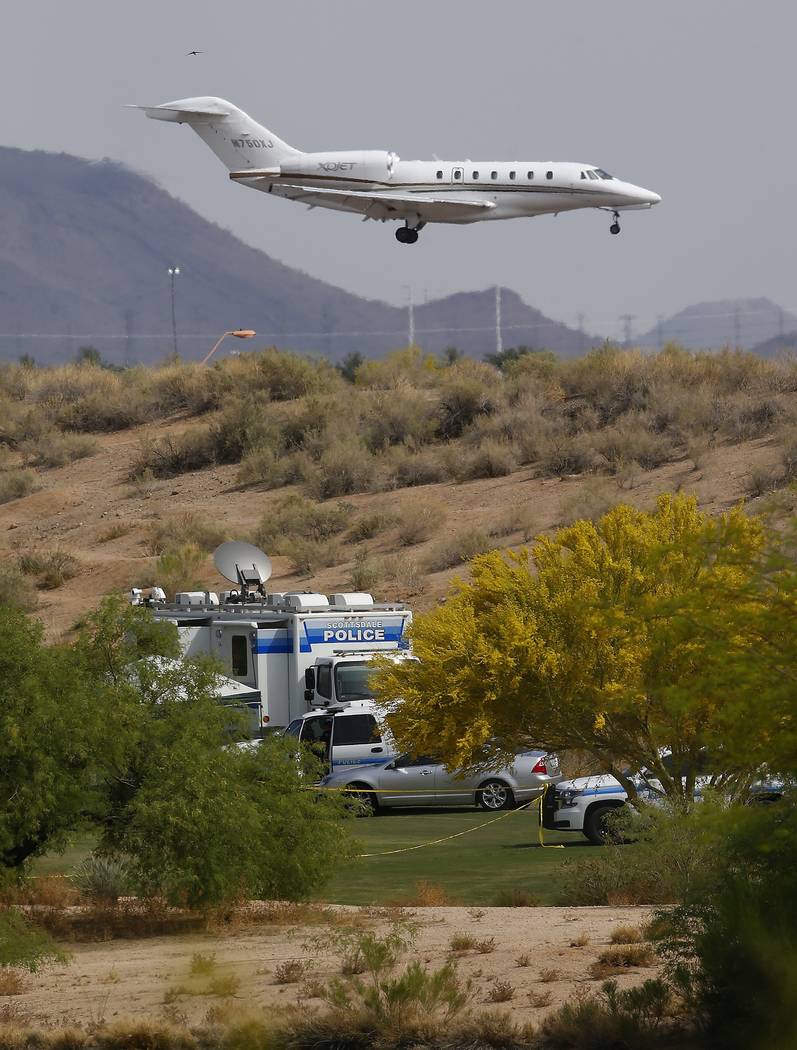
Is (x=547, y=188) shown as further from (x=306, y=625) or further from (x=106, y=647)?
(x=106, y=647)

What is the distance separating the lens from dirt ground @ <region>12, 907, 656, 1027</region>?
11.7m

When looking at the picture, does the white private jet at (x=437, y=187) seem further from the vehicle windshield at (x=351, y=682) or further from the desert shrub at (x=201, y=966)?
the desert shrub at (x=201, y=966)

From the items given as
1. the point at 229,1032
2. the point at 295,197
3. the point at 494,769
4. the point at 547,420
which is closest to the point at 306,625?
the point at 494,769

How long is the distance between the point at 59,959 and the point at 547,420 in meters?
40.4

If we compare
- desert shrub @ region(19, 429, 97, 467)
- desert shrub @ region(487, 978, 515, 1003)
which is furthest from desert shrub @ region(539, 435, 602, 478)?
desert shrub @ region(487, 978, 515, 1003)

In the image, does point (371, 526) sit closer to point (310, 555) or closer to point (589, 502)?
point (310, 555)

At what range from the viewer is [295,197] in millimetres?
44625

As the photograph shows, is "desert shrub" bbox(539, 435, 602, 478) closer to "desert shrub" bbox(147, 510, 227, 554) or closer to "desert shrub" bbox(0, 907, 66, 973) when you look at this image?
"desert shrub" bbox(147, 510, 227, 554)

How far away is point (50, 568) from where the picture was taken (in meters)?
44.7

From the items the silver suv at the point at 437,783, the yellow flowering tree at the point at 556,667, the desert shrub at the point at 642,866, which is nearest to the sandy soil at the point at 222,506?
the silver suv at the point at 437,783

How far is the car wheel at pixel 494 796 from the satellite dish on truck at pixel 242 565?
Answer: 23.4 ft

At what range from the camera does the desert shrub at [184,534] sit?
45750mm

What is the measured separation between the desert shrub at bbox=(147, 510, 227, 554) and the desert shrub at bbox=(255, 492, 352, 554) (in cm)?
114

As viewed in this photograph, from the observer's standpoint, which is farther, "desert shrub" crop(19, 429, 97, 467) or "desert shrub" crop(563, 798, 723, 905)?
"desert shrub" crop(19, 429, 97, 467)
